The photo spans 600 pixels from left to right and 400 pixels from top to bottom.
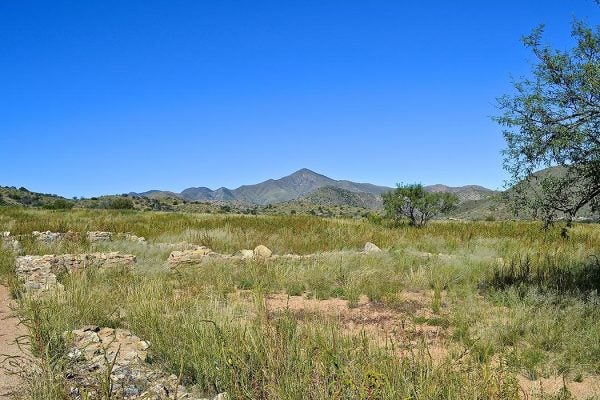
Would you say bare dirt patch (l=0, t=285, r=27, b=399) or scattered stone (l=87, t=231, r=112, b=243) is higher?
scattered stone (l=87, t=231, r=112, b=243)

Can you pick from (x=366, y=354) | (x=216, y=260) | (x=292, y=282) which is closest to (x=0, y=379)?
(x=366, y=354)

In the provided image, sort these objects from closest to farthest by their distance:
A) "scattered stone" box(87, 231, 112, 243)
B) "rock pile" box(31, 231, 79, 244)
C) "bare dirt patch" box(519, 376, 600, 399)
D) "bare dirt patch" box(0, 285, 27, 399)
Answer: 1. "bare dirt patch" box(519, 376, 600, 399)
2. "bare dirt patch" box(0, 285, 27, 399)
3. "rock pile" box(31, 231, 79, 244)
4. "scattered stone" box(87, 231, 112, 243)

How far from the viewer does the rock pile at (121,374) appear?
15.4 feet

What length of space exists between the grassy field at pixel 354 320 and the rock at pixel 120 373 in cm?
23

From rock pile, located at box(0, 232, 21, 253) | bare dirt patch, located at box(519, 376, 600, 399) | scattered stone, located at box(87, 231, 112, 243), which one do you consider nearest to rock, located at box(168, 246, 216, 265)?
rock pile, located at box(0, 232, 21, 253)

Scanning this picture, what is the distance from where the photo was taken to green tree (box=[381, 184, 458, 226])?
28.6 metres

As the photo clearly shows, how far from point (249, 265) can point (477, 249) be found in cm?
821

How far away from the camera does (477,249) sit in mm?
15727

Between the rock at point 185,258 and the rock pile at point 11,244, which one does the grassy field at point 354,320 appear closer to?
the rock pile at point 11,244

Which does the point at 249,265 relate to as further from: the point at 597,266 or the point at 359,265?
the point at 597,266

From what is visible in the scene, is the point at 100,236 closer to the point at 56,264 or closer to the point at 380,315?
the point at 56,264

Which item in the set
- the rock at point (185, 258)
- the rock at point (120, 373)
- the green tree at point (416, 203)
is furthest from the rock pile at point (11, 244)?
the green tree at point (416, 203)

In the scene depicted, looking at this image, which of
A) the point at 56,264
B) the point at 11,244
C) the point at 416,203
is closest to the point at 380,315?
the point at 56,264

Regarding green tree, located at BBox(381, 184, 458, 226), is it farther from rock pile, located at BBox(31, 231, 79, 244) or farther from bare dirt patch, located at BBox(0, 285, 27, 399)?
bare dirt patch, located at BBox(0, 285, 27, 399)
